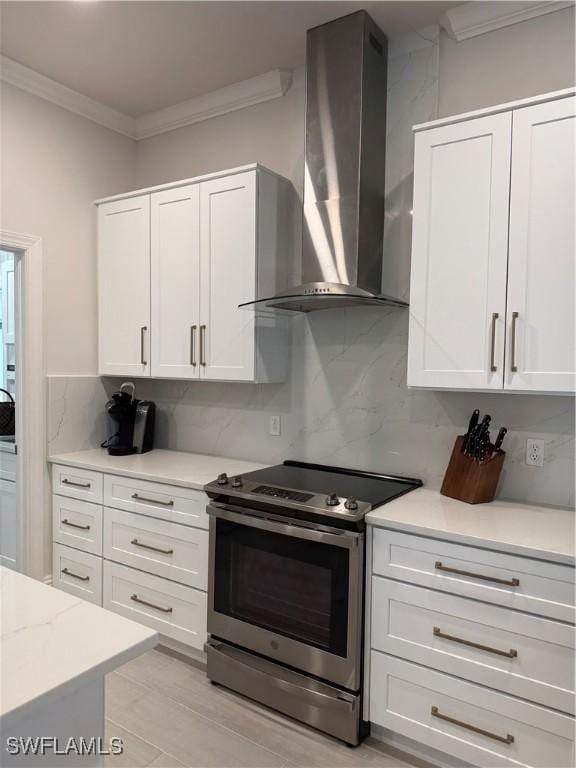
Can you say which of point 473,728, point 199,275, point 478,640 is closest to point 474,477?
point 478,640

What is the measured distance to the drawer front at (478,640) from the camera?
1.68m

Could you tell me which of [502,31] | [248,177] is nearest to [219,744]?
[248,177]

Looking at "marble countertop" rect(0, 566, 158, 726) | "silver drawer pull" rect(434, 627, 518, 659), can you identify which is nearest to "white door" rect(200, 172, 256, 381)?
"silver drawer pull" rect(434, 627, 518, 659)

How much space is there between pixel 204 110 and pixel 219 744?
10.6ft

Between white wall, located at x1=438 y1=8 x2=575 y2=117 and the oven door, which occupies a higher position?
white wall, located at x1=438 y1=8 x2=575 y2=117

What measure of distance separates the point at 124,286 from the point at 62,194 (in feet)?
2.18

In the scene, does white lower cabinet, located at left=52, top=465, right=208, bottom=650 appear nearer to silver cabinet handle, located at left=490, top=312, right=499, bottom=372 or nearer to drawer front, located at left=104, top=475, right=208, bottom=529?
drawer front, located at left=104, top=475, right=208, bottom=529

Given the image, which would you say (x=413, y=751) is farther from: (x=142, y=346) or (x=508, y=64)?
(x=508, y=64)

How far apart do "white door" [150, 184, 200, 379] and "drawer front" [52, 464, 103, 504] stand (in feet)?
2.17

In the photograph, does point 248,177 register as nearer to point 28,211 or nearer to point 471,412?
point 28,211

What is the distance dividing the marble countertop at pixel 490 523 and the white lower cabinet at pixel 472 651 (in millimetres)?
42

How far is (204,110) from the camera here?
10.6ft

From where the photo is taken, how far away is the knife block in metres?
2.18

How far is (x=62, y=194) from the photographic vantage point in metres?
3.20
